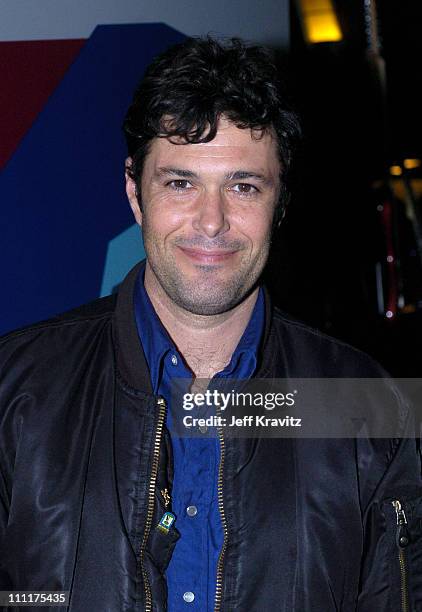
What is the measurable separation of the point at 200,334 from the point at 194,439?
19cm

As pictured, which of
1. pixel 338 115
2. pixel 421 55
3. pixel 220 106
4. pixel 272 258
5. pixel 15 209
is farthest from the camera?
pixel 421 55

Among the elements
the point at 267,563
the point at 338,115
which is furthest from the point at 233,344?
the point at 338,115

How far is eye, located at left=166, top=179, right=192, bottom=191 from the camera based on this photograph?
4.16ft

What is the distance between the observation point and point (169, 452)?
1.17m

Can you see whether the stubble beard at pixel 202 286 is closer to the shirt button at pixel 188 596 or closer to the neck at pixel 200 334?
the neck at pixel 200 334

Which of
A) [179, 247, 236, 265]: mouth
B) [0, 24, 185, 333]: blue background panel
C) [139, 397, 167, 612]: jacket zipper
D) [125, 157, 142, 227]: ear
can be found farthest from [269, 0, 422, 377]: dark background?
[139, 397, 167, 612]: jacket zipper

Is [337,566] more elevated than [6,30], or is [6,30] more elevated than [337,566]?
[6,30]

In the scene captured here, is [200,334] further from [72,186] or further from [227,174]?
[72,186]

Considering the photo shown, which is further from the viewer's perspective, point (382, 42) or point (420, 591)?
point (382, 42)

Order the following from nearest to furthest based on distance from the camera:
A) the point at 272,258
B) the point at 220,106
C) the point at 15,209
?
the point at 220,106
the point at 15,209
the point at 272,258

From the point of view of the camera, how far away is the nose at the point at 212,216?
4.06ft

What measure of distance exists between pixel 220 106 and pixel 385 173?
6.34 feet

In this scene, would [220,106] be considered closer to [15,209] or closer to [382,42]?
[15,209]

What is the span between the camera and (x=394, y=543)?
1220 mm
